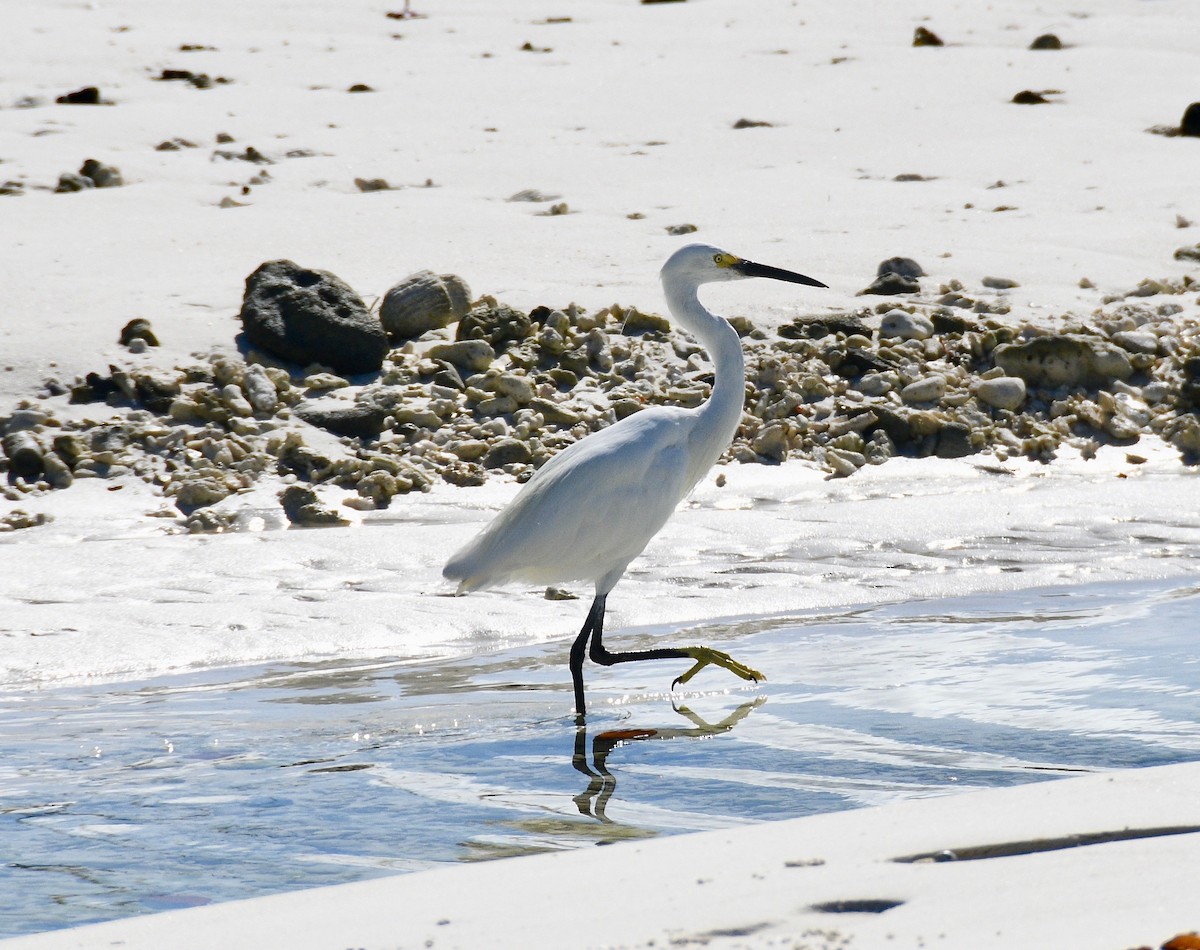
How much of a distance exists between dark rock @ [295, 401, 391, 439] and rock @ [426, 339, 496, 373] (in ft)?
1.91

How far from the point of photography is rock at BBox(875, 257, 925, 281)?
29.5 ft

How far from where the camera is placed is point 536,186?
10555 mm

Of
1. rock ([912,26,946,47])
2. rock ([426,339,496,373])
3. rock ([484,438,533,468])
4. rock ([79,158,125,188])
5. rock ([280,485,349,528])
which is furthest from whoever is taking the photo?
rock ([912,26,946,47])

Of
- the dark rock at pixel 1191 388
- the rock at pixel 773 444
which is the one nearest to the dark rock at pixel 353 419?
the rock at pixel 773 444

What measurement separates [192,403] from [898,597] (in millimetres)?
3270

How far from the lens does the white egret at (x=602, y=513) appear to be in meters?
4.83

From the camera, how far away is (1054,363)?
7.91m

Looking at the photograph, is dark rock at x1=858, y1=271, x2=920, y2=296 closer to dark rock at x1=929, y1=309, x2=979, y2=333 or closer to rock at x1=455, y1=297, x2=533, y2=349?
dark rock at x1=929, y1=309, x2=979, y2=333

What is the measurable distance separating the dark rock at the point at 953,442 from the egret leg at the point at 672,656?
8.76 ft

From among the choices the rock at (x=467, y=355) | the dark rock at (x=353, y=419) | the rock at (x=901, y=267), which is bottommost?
the dark rock at (x=353, y=419)

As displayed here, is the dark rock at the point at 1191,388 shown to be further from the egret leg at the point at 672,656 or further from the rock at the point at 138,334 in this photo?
the rock at the point at 138,334

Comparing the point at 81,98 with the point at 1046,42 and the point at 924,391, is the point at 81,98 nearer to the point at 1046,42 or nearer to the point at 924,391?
the point at 924,391

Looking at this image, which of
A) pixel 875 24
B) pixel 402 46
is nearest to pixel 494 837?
pixel 402 46

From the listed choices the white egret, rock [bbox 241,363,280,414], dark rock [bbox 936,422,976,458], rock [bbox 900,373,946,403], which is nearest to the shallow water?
the white egret
